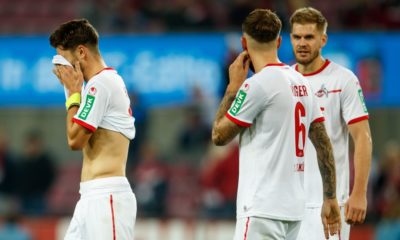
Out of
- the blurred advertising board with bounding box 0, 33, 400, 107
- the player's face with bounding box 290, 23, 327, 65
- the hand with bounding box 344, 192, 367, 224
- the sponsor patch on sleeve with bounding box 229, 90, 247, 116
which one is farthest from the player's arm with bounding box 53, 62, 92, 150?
the blurred advertising board with bounding box 0, 33, 400, 107

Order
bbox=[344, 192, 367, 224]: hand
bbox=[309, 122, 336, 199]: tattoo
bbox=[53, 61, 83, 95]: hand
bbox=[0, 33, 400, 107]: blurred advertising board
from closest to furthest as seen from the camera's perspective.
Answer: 1. bbox=[309, 122, 336, 199]: tattoo
2. bbox=[53, 61, 83, 95]: hand
3. bbox=[344, 192, 367, 224]: hand
4. bbox=[0, 33, 400, 107]: blurred advertising board

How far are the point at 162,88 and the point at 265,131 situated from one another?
370 inches

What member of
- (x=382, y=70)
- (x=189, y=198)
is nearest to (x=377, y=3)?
(x=382, y=70)

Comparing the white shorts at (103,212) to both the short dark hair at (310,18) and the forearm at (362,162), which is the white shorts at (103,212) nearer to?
the forearm at (362,162)

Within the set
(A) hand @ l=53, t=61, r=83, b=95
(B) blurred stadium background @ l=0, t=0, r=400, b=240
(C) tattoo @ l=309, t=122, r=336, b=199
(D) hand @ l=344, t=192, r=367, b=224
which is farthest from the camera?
(B) blurred stadium background @ l=0, t=0, r=400, b=240

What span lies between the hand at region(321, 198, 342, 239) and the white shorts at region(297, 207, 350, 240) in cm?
52

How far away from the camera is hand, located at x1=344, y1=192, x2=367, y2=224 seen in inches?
242

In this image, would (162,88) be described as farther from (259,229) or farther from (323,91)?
(259,229)

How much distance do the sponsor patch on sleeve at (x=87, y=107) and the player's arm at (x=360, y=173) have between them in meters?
1.75

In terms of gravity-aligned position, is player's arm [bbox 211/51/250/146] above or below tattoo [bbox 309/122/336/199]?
above

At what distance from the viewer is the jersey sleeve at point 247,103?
17.9 ft

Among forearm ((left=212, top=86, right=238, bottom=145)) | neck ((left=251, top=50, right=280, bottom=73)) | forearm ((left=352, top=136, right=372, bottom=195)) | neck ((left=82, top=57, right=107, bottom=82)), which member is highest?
neck ((left=251, top=50, right=280, bottom=73))

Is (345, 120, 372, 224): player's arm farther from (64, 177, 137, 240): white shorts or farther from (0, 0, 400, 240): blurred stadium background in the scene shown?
(0, 0, 400, 240): blurred stadium background

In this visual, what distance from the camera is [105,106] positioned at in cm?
590
